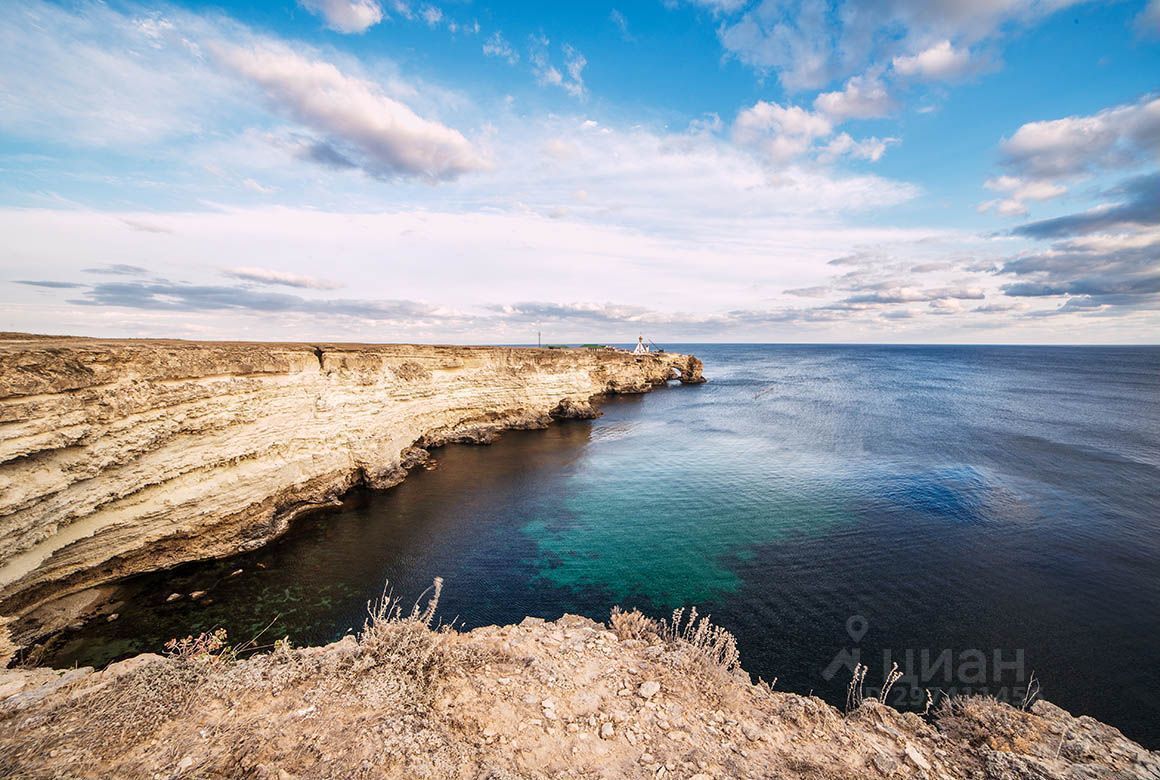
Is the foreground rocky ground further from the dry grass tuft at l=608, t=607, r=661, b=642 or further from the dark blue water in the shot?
the dark blue water

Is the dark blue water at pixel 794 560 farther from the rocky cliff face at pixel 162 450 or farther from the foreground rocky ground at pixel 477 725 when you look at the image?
the foreground rocky ground at pixel 477 725

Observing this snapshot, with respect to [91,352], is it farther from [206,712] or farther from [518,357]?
[518,357]

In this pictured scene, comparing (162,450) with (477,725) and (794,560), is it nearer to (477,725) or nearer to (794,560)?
(477,725)

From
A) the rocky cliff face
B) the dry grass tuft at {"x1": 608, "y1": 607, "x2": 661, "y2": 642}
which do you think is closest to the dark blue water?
the rocky cliff face

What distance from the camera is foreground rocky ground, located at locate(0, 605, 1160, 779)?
5043mm

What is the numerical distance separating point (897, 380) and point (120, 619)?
89.8 m

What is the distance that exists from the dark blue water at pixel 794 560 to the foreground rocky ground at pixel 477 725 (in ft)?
10.2

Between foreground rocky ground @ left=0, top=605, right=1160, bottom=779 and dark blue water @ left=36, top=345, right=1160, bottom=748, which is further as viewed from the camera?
dark blue water @ left=36, top=345, right=1160, bottom=748

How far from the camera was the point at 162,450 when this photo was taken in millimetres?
13109

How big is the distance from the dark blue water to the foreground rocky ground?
3.12 m

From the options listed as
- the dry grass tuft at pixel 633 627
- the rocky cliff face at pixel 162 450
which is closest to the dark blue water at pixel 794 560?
the rocky cliff face at pixel 162 450

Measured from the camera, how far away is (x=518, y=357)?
34406 millimetres

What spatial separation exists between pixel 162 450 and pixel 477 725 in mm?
13618

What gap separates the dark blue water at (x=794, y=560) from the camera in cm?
1010
